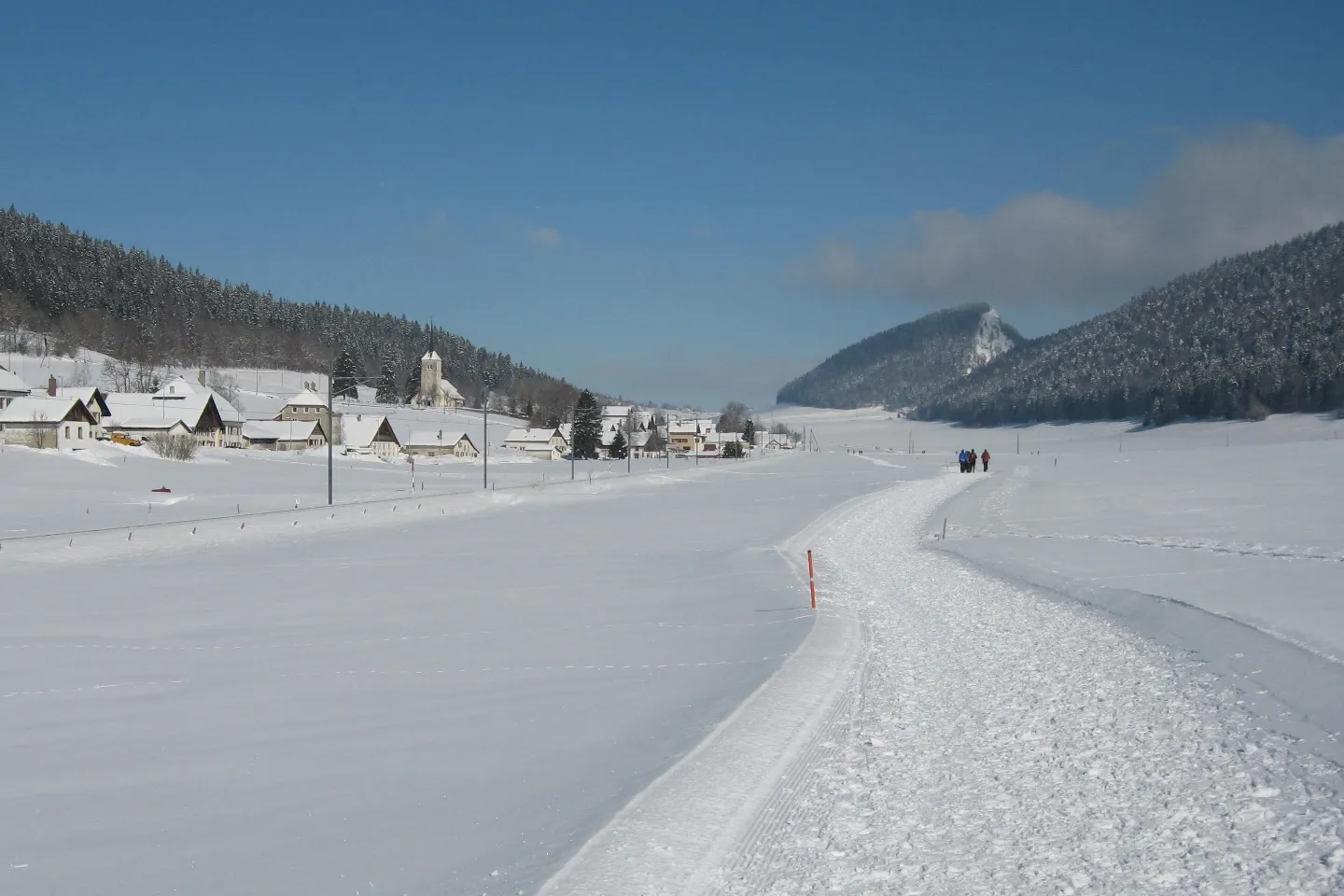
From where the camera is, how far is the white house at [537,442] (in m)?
128

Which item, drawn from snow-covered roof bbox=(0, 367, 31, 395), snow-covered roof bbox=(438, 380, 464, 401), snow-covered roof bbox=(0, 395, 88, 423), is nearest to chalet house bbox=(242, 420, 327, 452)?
snow-covered roof bbox=(0, 367, 31, 395)

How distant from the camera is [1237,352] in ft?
501

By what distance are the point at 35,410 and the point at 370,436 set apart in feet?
122

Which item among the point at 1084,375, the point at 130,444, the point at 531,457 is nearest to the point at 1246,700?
the point at 130,444

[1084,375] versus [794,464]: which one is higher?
[1084,375]

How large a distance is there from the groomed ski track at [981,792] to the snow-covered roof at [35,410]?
247 feet

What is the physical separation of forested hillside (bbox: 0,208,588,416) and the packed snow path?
4612 inches

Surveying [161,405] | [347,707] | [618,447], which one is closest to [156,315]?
[161,405]

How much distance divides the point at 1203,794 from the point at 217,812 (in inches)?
280

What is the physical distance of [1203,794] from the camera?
22.9ft

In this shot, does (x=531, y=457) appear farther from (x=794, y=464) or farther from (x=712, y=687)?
(x=712, y=687)

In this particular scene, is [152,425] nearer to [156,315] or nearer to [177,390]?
[177,390]

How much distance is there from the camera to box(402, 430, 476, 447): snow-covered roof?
365 feet

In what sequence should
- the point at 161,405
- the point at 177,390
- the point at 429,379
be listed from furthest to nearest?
the point at 429,379 < the point at 177,390 < the point at 161,405
